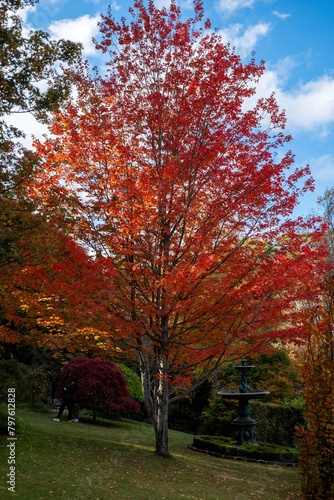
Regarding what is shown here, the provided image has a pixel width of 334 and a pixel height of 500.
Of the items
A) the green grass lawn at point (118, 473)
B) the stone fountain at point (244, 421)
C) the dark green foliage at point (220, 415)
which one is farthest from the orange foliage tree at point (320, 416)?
the dark green foliage at point (220, 415)

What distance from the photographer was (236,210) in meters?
9.62

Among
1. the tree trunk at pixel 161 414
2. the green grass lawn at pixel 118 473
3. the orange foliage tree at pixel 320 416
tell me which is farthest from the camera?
the tree trunk at pixel 161 414

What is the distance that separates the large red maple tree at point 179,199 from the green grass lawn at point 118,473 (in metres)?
1.32

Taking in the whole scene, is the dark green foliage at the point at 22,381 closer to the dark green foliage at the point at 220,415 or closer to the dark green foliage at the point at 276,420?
the dark green foliage at the point at 220,415

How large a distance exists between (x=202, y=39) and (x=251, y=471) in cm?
1045

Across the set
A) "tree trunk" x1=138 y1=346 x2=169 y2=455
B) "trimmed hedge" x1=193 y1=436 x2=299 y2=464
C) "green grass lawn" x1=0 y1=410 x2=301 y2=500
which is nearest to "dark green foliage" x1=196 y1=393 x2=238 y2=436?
"trimmed hedge" x1=193 y1=436 x2=299 y2=464

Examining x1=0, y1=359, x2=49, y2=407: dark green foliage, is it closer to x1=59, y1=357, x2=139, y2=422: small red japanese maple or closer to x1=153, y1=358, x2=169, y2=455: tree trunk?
x1=59, y1=357, x2=139, y2=422: small red japanese maple

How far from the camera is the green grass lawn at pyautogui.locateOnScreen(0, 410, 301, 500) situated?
7.41m

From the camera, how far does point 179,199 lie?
10008 millimetres

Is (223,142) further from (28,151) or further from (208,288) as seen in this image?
(28,151)

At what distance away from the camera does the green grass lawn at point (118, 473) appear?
7.41 meters

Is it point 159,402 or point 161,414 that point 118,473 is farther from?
point 159,402

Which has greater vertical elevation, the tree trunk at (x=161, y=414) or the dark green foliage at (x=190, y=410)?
the tree trunk at (x=161, y=414)

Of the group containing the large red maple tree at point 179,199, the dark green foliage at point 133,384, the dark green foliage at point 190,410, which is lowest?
the dark green foliage at point 190,410
